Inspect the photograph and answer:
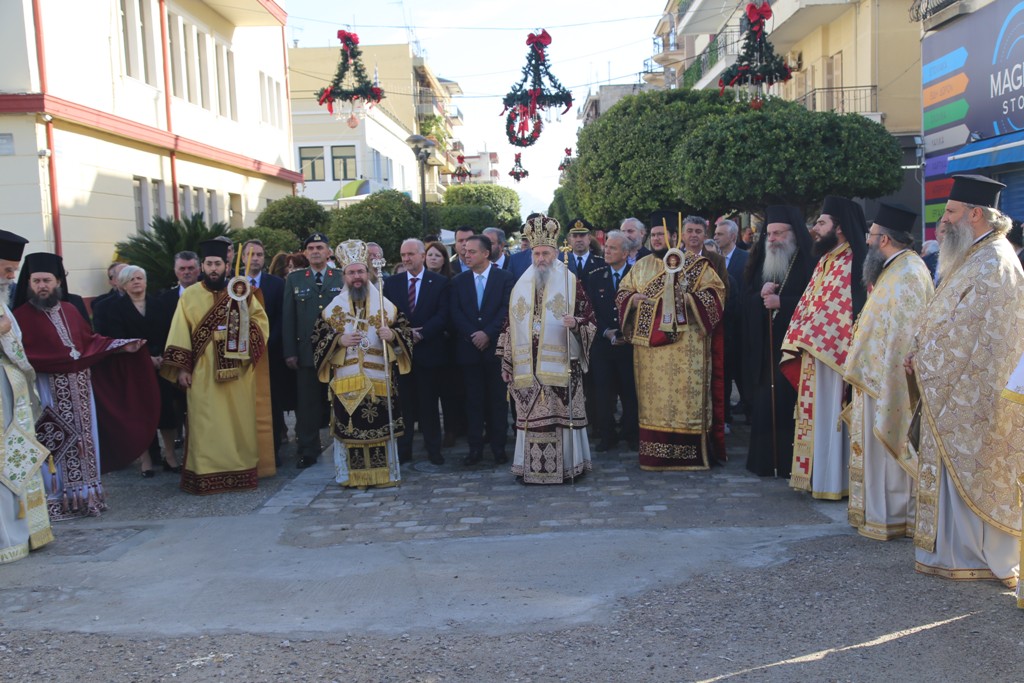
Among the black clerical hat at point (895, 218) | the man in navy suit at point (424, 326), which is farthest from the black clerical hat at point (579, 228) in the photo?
the black clerical hat at point (895, 218)

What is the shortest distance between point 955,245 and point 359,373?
4.81 m

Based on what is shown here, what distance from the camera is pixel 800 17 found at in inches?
1053

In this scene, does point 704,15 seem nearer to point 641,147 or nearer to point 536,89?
point 641,147

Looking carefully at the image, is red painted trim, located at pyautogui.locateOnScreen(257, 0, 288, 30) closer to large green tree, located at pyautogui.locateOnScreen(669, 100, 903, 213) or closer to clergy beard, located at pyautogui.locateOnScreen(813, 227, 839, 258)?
large green tree, located at pyautogui.locateOnScreen(669, 100, 903, 213)

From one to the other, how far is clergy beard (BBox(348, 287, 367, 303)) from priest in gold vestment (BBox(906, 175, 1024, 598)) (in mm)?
4640

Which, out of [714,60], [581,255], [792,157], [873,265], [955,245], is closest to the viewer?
[955,245]

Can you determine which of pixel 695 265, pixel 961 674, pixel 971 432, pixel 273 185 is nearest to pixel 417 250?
pixel 695 265

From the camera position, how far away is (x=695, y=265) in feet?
28.6

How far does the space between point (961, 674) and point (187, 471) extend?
20.6ft

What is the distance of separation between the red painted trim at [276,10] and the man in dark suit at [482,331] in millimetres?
16232

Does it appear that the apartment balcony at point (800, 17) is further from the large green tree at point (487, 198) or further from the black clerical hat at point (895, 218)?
the large green tree at point (487, 198)

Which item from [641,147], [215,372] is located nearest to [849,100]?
[641,147]

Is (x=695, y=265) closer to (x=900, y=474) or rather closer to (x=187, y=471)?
(x=900, y=474)

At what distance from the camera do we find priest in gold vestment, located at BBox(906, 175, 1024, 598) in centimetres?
520
